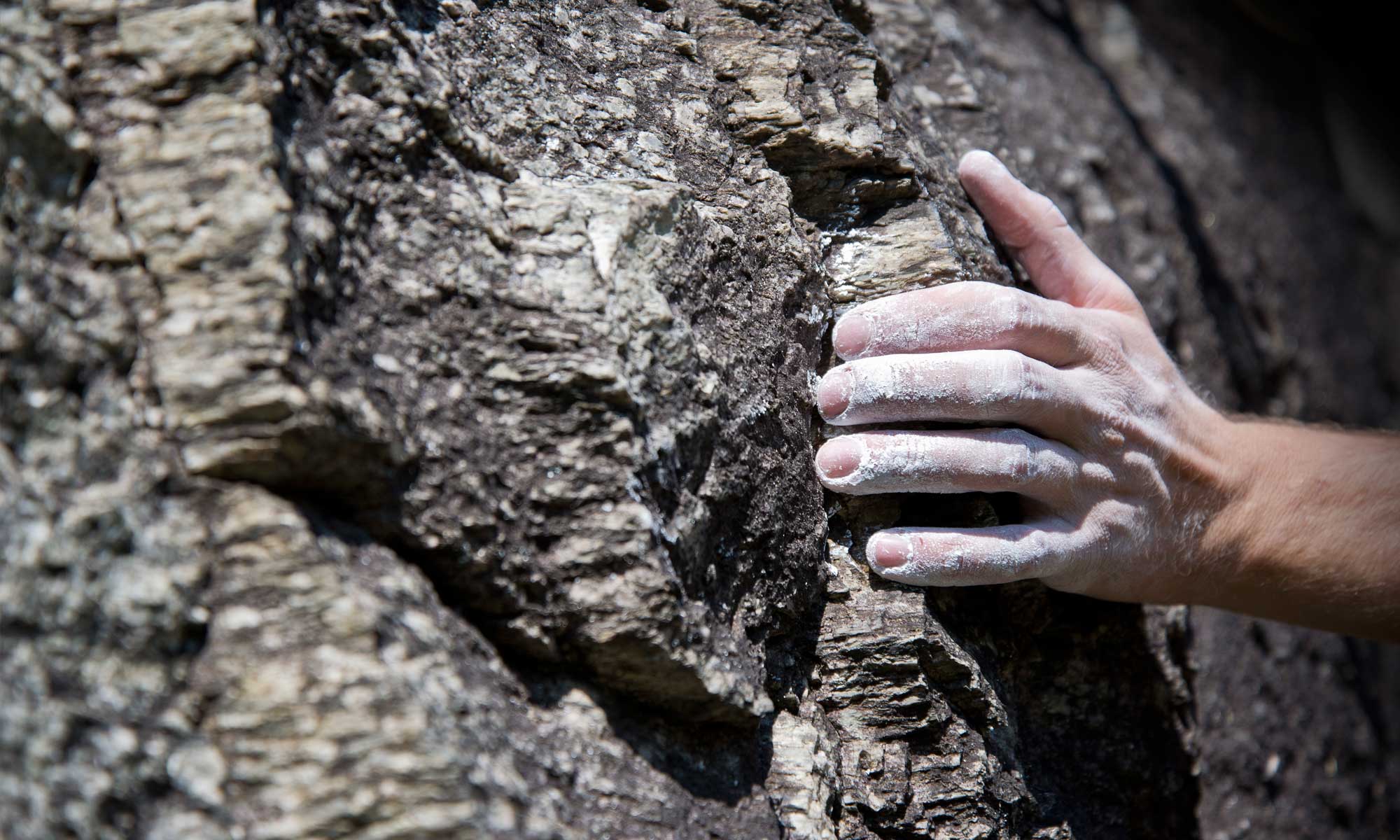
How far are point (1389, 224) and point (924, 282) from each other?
3.34 meters

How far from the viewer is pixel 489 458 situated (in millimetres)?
1076

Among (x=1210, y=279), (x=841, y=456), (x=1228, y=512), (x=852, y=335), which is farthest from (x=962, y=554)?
(x=1210, y=279)

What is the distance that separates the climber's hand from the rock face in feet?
0.27

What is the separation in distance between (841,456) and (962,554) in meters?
0.22

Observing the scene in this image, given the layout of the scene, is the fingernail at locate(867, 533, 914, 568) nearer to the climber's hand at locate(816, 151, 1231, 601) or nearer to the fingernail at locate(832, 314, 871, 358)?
the climber's hand at locate(816, 151, 1231, 601)

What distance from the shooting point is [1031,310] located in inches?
53.2

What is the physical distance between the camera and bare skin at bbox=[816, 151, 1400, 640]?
1.31m

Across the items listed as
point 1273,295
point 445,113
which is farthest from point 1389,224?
point 445,113

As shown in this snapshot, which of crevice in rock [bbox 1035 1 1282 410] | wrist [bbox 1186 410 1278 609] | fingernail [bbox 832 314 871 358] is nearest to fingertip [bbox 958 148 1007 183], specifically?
fingernail [bbox 832 314 871 358]

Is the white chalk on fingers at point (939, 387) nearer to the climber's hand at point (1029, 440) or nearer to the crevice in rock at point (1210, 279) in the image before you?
the climber's hand at point (1029, 440)

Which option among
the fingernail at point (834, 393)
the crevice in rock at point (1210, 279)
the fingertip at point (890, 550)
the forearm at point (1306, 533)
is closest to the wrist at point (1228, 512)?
the forearm at point (1306, 533)

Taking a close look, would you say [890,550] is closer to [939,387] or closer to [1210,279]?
[939,387]

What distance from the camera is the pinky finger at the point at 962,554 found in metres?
1.31

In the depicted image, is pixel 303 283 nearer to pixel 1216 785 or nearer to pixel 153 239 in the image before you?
pixel 153 239
